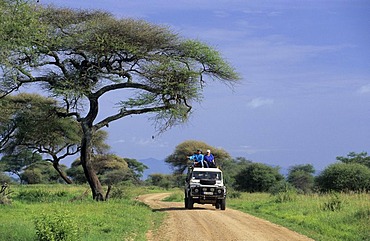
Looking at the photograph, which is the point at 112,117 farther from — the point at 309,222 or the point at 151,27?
the point at 309,222

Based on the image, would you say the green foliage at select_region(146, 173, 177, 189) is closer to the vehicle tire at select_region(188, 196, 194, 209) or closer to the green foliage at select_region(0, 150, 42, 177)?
the green foliage at select_region(0, 150, 42, 177)

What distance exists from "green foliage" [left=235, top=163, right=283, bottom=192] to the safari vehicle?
2737 cm

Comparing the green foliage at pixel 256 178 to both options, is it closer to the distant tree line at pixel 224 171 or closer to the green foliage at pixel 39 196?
the distant tree line at pixel 224 171

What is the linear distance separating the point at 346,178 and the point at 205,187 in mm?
18278

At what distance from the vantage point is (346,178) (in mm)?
40031

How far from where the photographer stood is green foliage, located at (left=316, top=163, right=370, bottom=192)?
3944cm

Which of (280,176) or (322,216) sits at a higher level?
(280,176)

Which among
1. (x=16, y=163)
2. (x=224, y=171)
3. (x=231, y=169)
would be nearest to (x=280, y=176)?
(x=224, y=171)

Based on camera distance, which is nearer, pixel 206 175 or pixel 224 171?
pixel 206 175

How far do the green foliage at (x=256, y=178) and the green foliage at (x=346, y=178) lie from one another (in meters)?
12.1

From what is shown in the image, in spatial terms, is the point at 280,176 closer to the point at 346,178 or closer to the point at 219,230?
the point at 346,178

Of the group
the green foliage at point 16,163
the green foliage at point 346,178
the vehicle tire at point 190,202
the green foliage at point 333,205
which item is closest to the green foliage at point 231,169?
the green foliage at point 346,178

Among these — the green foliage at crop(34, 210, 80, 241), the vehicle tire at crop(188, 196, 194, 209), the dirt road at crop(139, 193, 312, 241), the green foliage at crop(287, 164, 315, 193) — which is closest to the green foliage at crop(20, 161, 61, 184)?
the green foliage at crop(287, 164, 315, 193)

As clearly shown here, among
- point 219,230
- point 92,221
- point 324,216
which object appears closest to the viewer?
point 219,230
